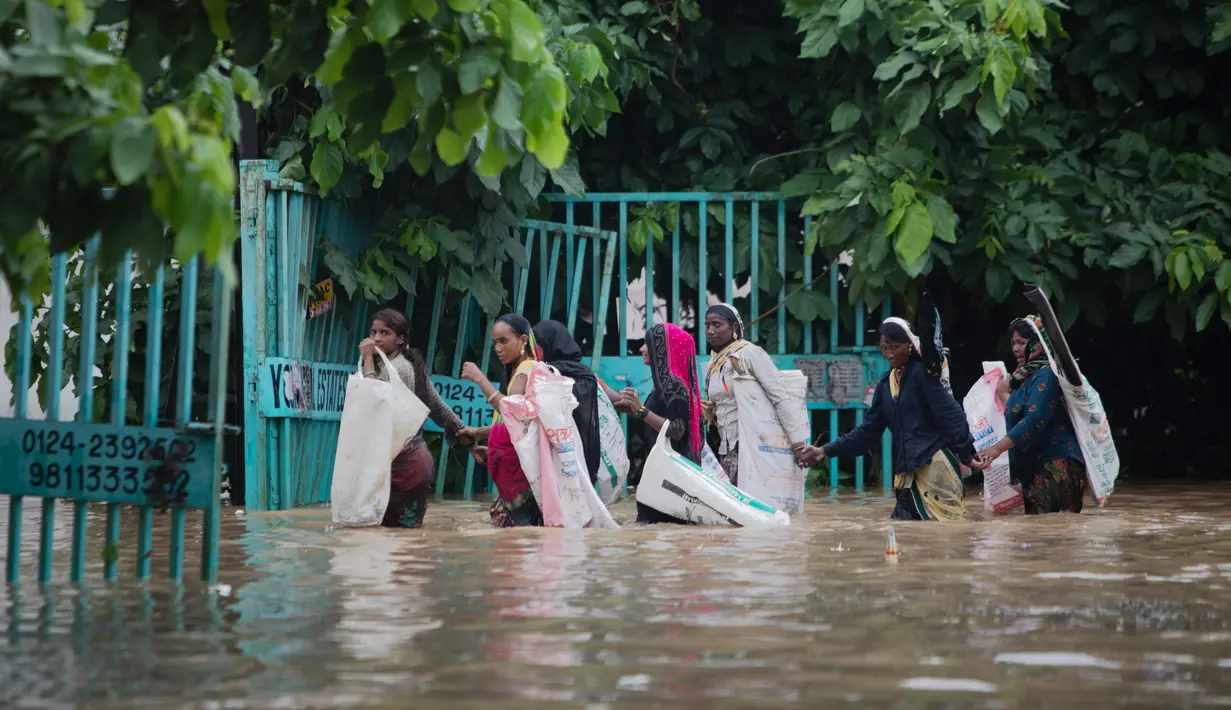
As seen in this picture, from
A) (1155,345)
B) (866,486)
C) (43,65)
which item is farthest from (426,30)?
(1155,345)

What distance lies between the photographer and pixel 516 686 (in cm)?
414

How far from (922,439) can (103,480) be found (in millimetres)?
4803

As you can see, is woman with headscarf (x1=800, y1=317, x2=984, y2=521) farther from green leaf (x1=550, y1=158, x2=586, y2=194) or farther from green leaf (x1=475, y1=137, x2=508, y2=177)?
green leaf (x1=475, y1=137, x2=508, y2=177)

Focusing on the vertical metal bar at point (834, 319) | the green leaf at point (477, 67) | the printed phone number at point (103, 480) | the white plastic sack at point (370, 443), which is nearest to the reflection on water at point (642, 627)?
the printed phone number at point (103, 480)

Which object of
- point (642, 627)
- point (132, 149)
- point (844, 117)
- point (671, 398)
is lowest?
point (642, 627)

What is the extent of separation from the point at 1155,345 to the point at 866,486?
294 centimetres

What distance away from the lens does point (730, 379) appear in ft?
33.1

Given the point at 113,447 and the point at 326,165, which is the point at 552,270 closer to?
the point at 326,165

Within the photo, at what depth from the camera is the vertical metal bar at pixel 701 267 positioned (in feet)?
40.1

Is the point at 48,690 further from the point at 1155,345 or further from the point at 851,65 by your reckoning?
the point at 1155,345

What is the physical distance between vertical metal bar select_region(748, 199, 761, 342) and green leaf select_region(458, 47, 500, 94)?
792 cm

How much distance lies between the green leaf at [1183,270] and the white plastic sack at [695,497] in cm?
384

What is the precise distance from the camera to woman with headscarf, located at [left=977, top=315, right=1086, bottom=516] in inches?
384

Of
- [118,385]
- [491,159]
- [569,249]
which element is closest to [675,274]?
[569,249]
